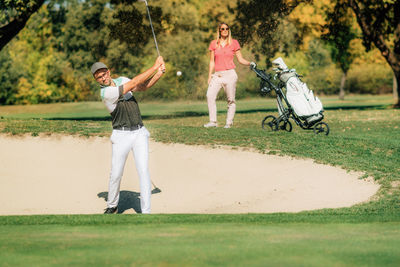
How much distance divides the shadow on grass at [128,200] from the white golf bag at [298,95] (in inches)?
214

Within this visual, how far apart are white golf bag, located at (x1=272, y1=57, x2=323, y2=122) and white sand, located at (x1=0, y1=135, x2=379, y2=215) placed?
3.03 m

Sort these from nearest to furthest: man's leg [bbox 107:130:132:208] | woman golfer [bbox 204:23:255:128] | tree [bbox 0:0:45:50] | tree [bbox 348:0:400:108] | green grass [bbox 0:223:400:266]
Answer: green grass [bbox 0:223:400:266] → man's leg [bbox 107:130:132:208] → woman golfer [bbox 204:23:255:128] → tree [bbox 0:0:45:50] → tree [bbox 348:0:400:108]

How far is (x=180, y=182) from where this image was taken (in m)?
12.9

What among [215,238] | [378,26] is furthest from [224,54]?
[378,26]

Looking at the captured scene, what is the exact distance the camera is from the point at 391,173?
13.0 m

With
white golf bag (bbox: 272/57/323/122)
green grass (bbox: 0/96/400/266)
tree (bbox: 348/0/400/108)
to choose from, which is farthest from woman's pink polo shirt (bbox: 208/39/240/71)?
tree (bbox: 348/0/400/108)

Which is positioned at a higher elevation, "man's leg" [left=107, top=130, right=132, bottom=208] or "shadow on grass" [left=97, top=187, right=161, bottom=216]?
"man's leg" [left=107, top=130, right=132, bottom=208]

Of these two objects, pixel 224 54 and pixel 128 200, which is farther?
pixel 224 54

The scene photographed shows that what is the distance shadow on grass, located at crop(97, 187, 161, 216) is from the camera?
1172cm

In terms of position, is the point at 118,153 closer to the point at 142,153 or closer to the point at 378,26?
the point at 142,153

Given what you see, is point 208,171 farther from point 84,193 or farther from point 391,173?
point 391,173

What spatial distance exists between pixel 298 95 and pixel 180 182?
5065mm

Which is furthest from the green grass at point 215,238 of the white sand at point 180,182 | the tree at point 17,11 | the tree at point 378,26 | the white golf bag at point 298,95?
the tree at point 378,26

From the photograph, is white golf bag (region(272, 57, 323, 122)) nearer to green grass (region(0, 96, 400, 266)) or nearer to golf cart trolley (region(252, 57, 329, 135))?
golf cart trolley (region(252, 57, 329, 135))
